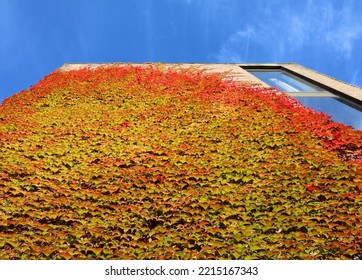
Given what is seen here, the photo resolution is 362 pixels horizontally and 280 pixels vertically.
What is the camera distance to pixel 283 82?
12.2 metres

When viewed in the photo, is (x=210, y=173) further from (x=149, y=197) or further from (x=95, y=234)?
(x=95, y=234)

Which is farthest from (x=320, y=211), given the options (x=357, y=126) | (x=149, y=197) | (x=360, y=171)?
(x=357, y=126)

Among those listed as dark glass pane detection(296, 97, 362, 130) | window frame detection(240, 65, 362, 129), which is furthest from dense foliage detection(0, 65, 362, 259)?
window frame detection(240, 65, 362, 129)

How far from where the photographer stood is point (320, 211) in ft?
15.4

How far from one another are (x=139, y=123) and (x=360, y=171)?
451 centimetres

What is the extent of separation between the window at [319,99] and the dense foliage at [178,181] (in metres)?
1.04

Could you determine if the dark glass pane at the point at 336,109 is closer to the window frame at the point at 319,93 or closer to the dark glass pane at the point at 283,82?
the window frame at the point at 319,93

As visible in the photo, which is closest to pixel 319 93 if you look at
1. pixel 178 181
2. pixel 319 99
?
pixel 319 99

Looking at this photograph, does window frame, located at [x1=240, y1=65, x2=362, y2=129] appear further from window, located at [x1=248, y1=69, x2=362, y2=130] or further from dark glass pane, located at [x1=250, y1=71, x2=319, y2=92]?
dark glass pane, located at [x1=250, y1=71, x2=319, y2=92]

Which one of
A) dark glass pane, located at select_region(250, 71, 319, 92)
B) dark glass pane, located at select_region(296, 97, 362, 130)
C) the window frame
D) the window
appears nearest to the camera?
dark glass pane, located at select_region(296, 97, 362, 130)

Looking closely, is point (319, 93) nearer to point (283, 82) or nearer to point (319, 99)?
point (319, 99)

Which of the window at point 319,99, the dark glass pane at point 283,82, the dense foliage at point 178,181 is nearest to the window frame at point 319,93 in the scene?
the window at point 319,99

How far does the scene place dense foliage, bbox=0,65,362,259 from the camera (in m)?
4.25
